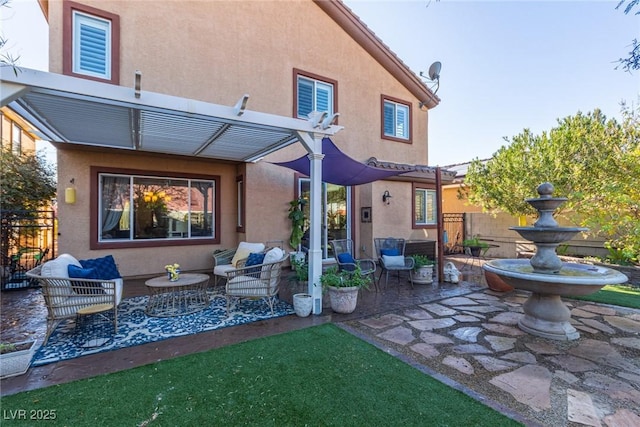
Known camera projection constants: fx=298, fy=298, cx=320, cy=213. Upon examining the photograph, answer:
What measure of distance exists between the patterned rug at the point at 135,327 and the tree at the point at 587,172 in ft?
29.6

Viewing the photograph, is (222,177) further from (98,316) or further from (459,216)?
(459,216)

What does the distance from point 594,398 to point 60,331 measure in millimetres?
6993

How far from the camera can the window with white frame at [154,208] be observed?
7.47 metres

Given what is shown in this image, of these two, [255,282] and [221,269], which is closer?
[255,282]

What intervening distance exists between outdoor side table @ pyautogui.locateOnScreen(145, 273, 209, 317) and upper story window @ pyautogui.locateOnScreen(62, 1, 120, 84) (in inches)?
191

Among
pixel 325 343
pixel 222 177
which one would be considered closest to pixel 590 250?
pixel 325 343

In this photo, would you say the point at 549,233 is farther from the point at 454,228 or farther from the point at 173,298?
the point at 454,228

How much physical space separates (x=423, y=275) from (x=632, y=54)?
5.48 m

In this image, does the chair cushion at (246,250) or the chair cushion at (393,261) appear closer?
the chair cushion at (246,250)

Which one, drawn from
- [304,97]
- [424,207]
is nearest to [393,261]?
[424,207]

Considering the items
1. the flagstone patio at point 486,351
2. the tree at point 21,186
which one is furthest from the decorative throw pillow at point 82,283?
the tree at point 21,186

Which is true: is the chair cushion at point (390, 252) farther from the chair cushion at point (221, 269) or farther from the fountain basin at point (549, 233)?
the chair cushion at point (221, 269)

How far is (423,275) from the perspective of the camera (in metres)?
7.54

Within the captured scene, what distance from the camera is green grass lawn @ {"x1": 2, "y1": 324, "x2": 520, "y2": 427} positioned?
2637 millimetres
